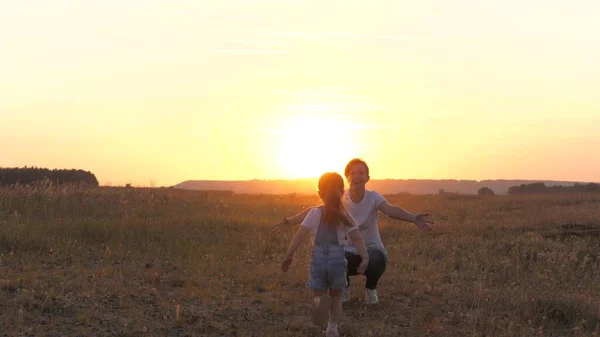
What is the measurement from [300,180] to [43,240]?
91818 mm

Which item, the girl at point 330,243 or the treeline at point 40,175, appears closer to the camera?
the girl at point 330,243

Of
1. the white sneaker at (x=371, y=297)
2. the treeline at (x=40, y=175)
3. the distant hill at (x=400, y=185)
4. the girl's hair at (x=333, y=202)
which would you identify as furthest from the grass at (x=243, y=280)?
the distant hill at (x=400, y=185)

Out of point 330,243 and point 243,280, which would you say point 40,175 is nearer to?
point 243,280

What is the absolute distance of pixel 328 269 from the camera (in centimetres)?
608

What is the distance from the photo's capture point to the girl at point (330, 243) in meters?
6.08

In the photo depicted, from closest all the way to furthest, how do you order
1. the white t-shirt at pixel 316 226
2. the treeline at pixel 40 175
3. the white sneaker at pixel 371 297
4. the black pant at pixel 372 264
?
the white t-shirt at pixel 316 226
the black pant at pixel 372 264
the white sneaker at pixel 371 297
the treeline at pixel 40 175

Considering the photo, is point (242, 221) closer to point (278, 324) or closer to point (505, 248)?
point (505, 248)

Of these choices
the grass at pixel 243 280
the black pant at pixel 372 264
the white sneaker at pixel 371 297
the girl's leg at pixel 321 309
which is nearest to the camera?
the girl's leg at pixel 321 309

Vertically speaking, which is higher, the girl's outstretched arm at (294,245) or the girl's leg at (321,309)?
the girl's outstretched arm at (294,245)

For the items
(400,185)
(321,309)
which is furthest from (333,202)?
(400,185)

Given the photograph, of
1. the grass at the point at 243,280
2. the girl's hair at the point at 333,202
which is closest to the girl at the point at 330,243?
the girl's hair at the point at 333,202

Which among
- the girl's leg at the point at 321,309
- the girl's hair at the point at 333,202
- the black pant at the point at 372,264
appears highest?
the girl's hair at the point at 333,202

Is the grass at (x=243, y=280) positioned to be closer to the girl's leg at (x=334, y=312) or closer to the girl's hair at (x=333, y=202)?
the girl's leg at (x=334, y=312)

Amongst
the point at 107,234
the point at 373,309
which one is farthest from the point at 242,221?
the point at 373,309
